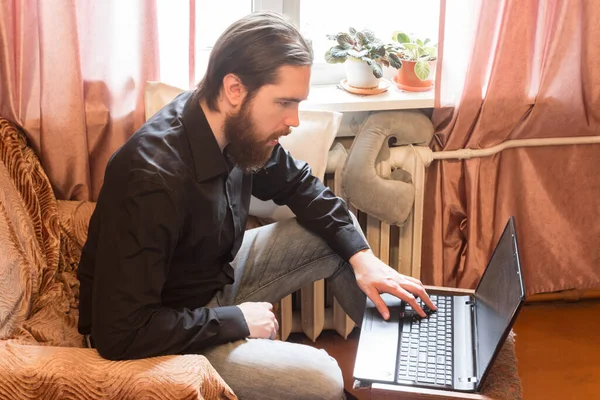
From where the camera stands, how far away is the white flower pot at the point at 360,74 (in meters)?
2.06

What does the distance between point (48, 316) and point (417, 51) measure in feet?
4.01

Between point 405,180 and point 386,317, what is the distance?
2.01ft

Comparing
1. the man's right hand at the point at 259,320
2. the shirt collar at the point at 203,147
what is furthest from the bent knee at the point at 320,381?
the shirt collar at the point at 203,147

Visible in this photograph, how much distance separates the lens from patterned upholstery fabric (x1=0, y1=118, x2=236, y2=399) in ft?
4.28

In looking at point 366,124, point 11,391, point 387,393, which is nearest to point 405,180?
point 366,124

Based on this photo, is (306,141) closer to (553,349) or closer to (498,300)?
(498,300)

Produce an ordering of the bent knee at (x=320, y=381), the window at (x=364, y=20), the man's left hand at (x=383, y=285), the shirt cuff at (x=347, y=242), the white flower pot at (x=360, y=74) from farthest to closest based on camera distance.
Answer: the window at (x=364, y=20) → the white flower pot at (x=360, y=74) → the shirt cuff at (x=347, y=242) → the man's left hand at (x=383, y=285) → the bent knee at (x=320, y=381)

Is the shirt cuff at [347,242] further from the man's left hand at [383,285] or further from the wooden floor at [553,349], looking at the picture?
the wooden floor at [553,349]

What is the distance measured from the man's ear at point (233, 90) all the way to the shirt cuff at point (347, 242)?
0.42 metres

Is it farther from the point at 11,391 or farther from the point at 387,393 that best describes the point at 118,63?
the point at 387,393

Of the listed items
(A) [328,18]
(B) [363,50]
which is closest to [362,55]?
(B) [363,50]

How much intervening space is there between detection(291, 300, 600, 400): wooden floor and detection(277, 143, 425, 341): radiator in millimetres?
85

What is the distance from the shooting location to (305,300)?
86.1 inches

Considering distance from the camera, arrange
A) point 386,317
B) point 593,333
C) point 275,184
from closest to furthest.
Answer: point 386,317
point 275,184
point 593,333
